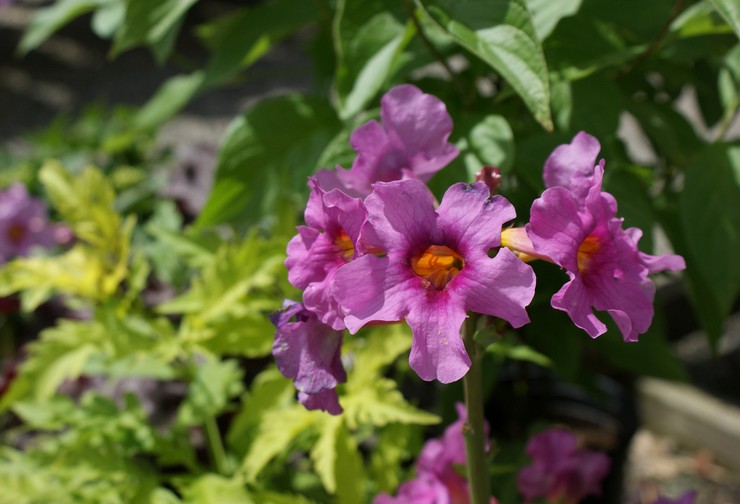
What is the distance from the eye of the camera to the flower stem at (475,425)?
584 mm

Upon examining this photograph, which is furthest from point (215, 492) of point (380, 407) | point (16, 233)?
point (16, 233)

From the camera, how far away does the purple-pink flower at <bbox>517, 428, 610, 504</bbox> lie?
928 millimetres

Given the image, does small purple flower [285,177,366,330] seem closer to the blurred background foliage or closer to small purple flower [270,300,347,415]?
small purple flower [270,300,347,415]

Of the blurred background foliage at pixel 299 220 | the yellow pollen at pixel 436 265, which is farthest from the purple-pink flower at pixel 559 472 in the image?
the yellow pollen at pixel 436 265

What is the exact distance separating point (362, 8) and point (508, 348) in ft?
1.49

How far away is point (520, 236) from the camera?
22.5 inches

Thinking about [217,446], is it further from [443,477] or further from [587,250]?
[587,250]

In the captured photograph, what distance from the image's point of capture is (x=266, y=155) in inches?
39.9

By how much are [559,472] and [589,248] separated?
44 centimetres

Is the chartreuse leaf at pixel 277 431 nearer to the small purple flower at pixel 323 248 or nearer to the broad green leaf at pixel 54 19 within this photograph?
the small purple flower at pixel 323 248

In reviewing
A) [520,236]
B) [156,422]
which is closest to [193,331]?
[156,422]

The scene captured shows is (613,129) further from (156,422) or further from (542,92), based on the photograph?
(156,422)

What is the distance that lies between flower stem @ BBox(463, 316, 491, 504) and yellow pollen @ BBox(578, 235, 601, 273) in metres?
0.09

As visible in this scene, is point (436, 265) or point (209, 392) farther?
point (209, 392)
